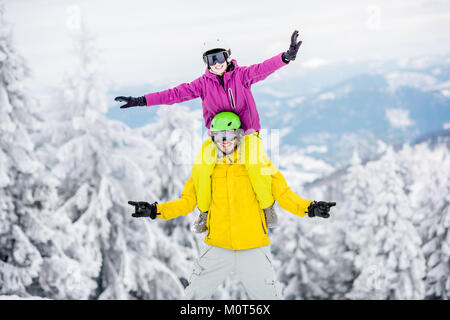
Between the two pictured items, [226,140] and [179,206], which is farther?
[179,206]

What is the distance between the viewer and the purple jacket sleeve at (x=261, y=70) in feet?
14.8

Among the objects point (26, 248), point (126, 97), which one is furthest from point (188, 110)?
point (126, 97)

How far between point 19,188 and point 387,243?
1529 centimetres

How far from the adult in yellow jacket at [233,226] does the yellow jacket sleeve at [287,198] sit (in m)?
0.01

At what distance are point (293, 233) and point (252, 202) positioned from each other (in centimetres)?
1575

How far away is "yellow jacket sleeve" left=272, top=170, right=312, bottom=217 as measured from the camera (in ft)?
14.7

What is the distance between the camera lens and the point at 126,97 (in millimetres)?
4762

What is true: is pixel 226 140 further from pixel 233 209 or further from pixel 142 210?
pixel 142 210

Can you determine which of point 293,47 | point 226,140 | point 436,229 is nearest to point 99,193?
point 226,140

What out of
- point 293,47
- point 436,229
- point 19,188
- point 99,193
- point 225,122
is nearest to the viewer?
point 293,47

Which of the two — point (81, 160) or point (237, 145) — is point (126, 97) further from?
point (81, 160)

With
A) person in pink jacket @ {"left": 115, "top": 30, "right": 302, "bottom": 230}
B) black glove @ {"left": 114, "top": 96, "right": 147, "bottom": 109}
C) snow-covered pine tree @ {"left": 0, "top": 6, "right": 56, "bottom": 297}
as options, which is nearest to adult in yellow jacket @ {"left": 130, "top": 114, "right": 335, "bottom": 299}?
person in pink jacket @ {"left": 115, "top": 30, "right": 302, "bottom": 230}

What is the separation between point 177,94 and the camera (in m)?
4.76

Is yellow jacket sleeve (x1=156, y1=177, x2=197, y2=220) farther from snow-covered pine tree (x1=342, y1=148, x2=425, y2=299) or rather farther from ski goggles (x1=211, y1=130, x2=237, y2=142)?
snow-covered pine tree (x1=342, y1=148, x2=425, y2=299)
